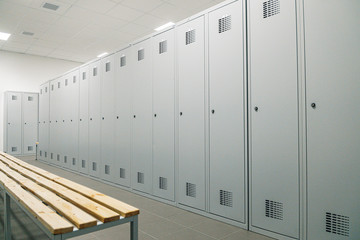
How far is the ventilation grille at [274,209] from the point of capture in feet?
7.24

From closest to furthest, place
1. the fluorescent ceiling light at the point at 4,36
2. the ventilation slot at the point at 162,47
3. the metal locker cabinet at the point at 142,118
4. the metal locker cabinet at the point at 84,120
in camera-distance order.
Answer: the ventilation slot at the point at 162,47 → the metal locker cabinet at the point at 142,118 → the metal locker cabinet at the point at 84,120 → the fluorescent ceiling light at the point at 4,36

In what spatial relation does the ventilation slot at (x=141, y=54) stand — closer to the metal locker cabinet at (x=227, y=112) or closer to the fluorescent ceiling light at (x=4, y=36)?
the metal locker cabinet at (x=227, y=112)

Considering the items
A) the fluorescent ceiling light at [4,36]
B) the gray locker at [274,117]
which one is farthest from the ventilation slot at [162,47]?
the fluorescent ceiling light at [4,36]

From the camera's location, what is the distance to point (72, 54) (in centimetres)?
913

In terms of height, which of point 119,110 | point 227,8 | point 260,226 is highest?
point 227,8

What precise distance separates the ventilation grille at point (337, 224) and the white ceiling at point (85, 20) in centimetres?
472

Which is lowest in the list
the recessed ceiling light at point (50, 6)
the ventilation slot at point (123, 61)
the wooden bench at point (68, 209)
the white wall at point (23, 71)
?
the wooden bench at point (68, 209)

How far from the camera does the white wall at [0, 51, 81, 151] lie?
862cm

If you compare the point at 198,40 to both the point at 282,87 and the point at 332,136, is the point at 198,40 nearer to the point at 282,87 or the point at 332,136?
the point at 282,87

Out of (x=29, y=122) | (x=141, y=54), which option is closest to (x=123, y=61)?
(x=141, y=54)

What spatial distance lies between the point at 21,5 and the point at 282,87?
18.9ft

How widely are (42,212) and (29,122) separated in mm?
8574

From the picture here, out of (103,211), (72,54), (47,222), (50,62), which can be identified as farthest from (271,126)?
(50,62)

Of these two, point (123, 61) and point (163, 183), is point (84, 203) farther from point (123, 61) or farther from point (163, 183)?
point (123, 61)
